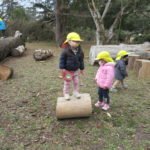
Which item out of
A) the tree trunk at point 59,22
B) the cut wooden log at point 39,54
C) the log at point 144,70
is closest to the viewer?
the log at point 144,70

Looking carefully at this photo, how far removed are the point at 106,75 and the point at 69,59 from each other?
0.89 meters

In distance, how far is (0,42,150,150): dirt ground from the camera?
2.96 m

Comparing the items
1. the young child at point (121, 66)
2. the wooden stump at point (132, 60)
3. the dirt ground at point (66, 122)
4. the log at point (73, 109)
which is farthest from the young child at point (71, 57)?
the wooden stump at point (132, 60)

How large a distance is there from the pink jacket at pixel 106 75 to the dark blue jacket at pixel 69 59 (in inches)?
21.6

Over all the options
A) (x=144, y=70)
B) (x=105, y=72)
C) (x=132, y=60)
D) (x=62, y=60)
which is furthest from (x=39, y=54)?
(x=105, y=72)

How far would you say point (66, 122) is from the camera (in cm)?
360

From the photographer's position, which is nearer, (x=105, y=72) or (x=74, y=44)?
(x=74, y=44)

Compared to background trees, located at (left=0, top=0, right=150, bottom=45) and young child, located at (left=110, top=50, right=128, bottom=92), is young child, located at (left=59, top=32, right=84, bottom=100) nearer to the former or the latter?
young child, located at (left=110, top=50, right=128, bottom=92)

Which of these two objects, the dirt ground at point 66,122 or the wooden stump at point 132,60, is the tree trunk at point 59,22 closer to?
the wooden stump at point 132,60

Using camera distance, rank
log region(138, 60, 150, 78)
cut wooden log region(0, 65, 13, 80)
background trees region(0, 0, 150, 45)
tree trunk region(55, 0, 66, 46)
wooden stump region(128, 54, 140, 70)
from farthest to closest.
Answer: tree trunk region(55, 0, 66, 46) → background trees region(0, 0, 150, 45) → wooden stump region(128, 54, 140, 70) → log region(138, 60, 150, 78) → cut wooden log region(0, 65, 13, 80)

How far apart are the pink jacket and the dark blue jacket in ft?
1.80

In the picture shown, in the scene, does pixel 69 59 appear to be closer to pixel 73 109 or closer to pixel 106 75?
pixel 106 75

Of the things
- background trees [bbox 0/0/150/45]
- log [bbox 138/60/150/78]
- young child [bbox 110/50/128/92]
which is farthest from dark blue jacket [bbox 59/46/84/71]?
background trees [bbox 0/0/150/45]

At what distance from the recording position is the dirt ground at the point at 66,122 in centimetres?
296
